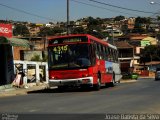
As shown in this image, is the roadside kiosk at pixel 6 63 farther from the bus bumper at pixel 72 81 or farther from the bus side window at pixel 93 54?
the bus side window at pixel 93 54

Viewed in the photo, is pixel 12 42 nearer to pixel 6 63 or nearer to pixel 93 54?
pixel 6 63

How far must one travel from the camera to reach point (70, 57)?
2816 centimetres

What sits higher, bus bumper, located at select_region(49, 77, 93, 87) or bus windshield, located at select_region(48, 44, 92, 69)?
bus windshield, located at select_region(48, 44, 92, 69)

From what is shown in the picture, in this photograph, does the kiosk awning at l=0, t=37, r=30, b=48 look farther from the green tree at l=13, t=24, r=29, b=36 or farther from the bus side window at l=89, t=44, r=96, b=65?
the green tree at l=13, t=24, r=29, b=36

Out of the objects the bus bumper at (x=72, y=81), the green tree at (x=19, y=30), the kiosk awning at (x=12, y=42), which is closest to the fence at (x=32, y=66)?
the kiosk awning at (x=12, y=42)

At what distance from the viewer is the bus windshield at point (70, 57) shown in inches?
1112

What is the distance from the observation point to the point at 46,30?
354ft

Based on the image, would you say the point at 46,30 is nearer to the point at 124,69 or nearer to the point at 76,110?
the point at 124,69

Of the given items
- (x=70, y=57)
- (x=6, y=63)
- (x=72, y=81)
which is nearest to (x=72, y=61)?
(x=70, y=57)

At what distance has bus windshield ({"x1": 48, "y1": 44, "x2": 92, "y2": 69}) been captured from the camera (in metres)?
28.2

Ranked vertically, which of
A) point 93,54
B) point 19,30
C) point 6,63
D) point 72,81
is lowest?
point 72,81

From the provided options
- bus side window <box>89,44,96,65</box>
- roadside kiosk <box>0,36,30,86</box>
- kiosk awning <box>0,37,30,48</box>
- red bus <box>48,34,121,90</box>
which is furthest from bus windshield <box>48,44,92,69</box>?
roadside kiosk <box>0,36,30,86</box>

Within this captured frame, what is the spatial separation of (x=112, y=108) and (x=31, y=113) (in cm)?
315

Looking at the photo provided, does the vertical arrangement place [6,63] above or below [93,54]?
below
